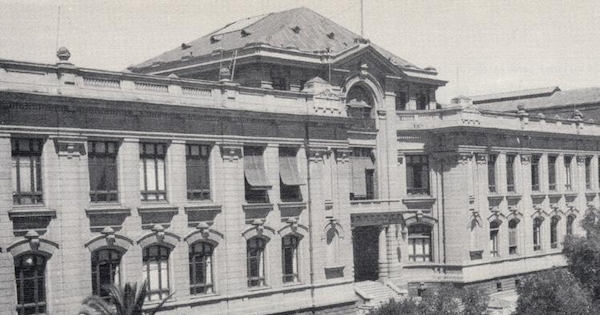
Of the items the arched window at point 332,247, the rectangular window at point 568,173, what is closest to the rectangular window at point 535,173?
the rectangular window at point 568,173

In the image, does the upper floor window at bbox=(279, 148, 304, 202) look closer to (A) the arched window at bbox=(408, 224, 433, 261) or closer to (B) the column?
(B) the column

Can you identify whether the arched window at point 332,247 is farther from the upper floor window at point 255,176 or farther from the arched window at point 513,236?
the arched window at point 513,236

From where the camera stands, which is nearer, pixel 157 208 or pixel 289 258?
pixel 157 208

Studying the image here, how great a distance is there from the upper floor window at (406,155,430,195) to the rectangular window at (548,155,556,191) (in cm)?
1208

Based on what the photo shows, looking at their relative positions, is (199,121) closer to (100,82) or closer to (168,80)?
(168,80)

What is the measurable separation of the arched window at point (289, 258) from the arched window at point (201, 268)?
4261 mm

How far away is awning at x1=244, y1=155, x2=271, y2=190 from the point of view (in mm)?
34378

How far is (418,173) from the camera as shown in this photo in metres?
47.1

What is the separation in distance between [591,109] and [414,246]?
30330 mm

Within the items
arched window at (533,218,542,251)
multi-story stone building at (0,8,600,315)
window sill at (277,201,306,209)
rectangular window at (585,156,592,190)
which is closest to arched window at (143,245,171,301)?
multi-story stone building at (0,8,600,315)

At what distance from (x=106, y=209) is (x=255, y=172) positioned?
7.83 m

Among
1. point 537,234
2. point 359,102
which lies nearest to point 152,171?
point 359,102

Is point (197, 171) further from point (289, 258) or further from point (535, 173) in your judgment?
point (535, 173)

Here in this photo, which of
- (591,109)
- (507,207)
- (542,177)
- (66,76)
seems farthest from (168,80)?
(591,109)
